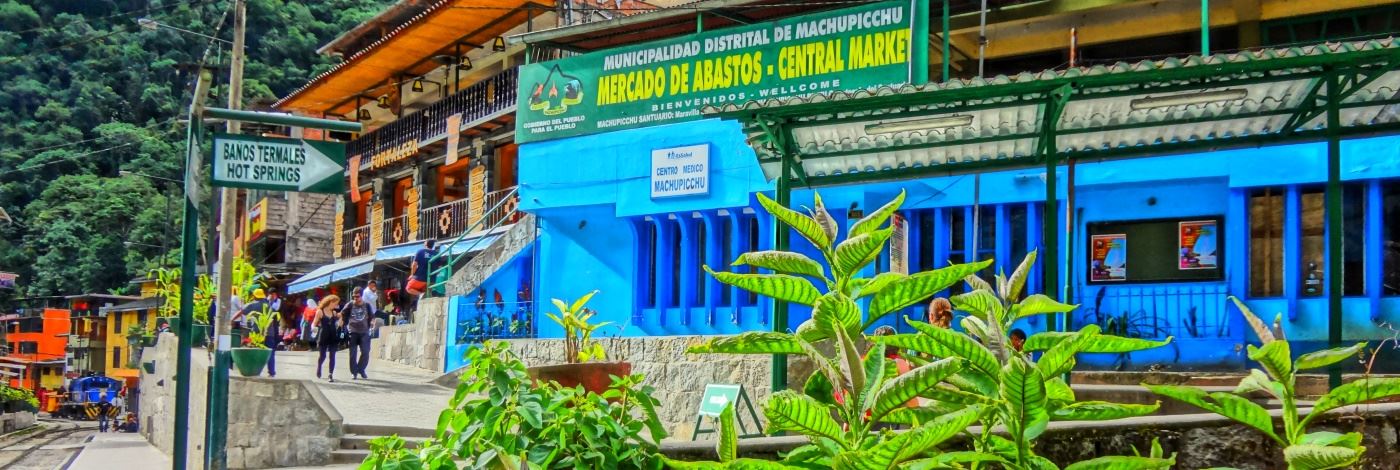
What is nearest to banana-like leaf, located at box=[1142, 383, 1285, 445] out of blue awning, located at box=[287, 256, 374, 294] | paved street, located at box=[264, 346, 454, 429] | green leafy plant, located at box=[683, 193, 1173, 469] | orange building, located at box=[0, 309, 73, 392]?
green leafy plant, located at box=[683, 193, 1173, 469]

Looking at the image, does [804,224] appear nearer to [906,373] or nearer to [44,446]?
[906,373]

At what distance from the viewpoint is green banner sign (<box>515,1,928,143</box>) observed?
1515 cm

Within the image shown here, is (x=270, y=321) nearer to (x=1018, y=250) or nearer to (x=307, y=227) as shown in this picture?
(x=1018, y=250)

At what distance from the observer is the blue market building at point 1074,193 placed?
6059mm

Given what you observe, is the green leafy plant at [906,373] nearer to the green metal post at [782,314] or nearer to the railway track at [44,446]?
the green metal post at [782,314]

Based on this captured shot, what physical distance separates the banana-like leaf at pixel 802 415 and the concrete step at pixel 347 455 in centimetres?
1176

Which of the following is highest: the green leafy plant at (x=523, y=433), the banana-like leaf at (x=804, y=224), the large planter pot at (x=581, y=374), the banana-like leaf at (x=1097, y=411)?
the banana-like leaf at (x=804, y=224)

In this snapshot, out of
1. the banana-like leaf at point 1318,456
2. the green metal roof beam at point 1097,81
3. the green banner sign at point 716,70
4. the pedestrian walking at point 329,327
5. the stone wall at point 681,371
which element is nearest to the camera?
the banana-like leaf at point 1318,456

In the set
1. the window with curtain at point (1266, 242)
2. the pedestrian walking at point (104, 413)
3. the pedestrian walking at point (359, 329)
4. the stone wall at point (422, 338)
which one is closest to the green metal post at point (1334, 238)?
the window with curtain at point (1266, 242)

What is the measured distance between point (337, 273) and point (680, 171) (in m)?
16.9

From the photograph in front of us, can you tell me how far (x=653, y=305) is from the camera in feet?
59.5

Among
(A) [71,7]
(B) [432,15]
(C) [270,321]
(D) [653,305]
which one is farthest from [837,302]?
(A) [71,7]

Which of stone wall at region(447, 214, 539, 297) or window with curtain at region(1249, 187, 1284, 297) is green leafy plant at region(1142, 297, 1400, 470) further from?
stone wall at region(447, 214, 539, 297)

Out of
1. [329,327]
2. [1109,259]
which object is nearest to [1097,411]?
[1109,259]
